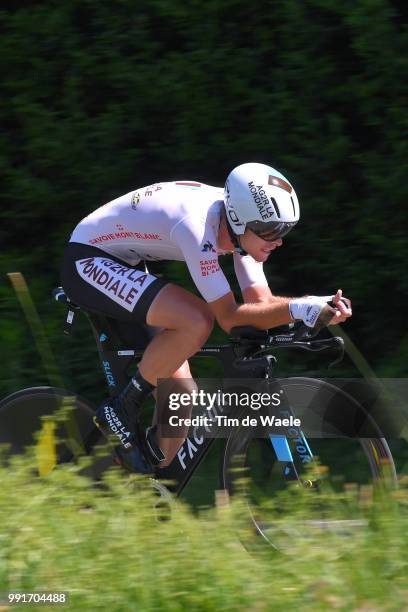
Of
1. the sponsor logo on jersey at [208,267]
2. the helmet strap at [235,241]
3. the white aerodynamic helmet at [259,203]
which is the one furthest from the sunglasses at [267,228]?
the sponsor logo on jersey at [208,267]

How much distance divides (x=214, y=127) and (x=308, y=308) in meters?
2.74

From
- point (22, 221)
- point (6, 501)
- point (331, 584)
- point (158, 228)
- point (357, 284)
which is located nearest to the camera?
point (331, 584)

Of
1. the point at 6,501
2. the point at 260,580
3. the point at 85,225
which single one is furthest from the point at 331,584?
the point at 85,225

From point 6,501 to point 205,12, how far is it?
3879 mm

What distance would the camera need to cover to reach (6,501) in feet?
13.4

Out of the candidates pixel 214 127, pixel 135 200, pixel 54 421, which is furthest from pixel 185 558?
pixel 214 127

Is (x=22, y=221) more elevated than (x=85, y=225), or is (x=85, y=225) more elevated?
(x=85, y=225)

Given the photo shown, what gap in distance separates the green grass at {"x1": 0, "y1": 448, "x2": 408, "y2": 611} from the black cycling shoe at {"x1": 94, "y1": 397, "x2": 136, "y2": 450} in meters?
0.89

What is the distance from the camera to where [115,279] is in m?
5.06

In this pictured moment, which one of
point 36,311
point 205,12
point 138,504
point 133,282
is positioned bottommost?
point 36,311

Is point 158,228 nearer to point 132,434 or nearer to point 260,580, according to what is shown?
point 132,434

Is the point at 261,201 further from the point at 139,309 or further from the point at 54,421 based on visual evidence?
the point at 54,421

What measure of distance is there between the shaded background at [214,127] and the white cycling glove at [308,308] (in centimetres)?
203

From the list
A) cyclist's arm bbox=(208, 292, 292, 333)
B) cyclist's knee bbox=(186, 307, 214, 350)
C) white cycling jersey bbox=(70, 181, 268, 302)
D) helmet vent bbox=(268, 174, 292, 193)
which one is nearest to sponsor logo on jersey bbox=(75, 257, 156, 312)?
white cycling jersey bbox=(70, 181, 268, 302)
